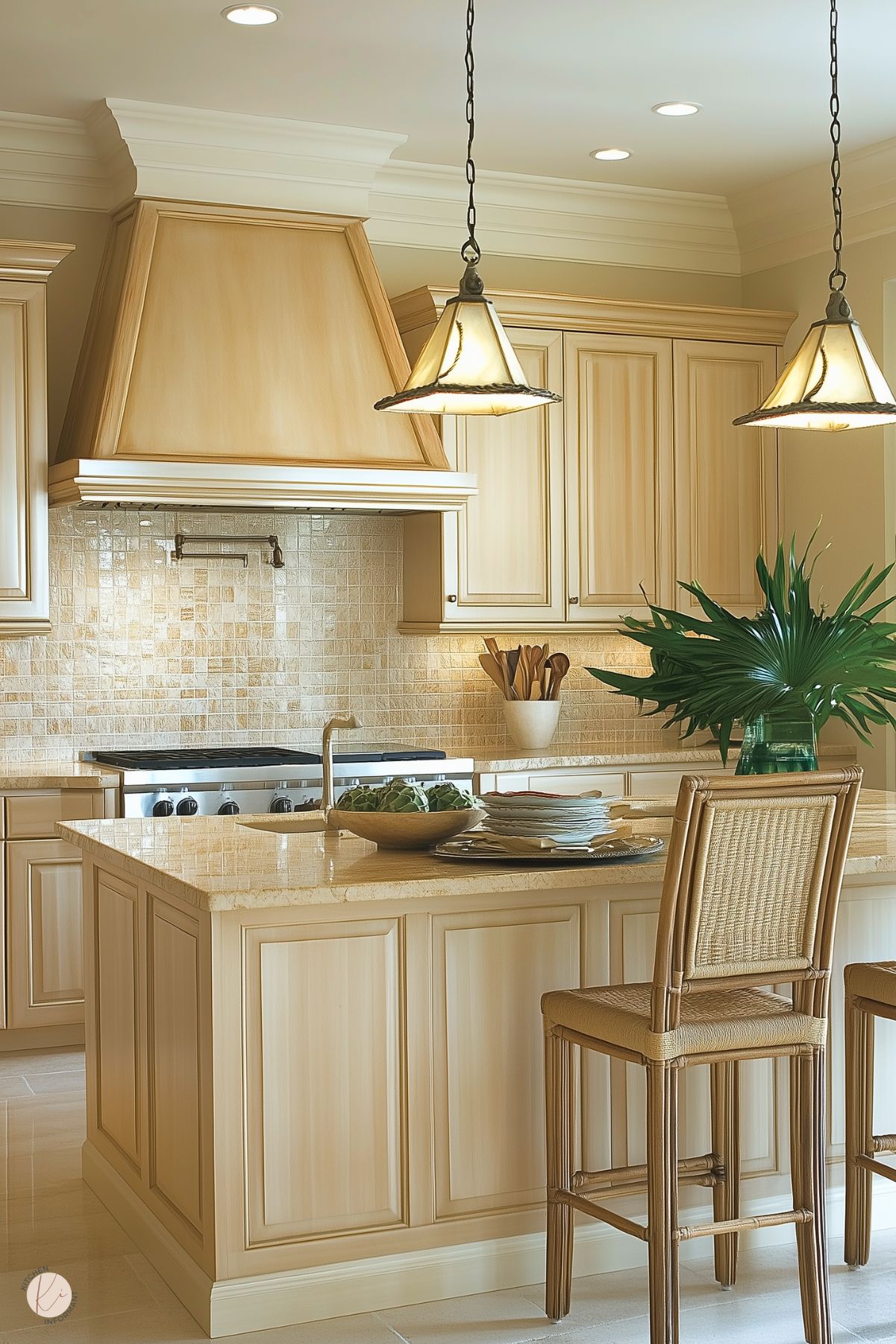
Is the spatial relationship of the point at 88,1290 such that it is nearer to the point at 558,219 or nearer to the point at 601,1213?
the point at 601,1213

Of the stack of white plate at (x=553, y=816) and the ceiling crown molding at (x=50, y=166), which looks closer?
the stack of white plate at (x=553, y=816)

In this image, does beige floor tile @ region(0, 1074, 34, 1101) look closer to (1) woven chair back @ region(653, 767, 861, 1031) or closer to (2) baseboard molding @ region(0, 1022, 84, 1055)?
(2) baseboard molding @ region(0, 1022, 84, 1055)

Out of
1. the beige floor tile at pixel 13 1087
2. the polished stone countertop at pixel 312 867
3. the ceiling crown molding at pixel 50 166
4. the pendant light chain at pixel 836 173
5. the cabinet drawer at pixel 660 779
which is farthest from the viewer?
the cabinet drawer at pixel 660 779

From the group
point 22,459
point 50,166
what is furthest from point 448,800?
point 50,166

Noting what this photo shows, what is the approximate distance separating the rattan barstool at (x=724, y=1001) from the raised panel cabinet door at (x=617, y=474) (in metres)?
3.07

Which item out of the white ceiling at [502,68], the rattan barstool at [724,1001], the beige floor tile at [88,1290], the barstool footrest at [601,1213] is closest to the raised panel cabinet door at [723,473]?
the white ceiling at [502,68]

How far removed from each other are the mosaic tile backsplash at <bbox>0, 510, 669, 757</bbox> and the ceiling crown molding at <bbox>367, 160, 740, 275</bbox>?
1.15 meters

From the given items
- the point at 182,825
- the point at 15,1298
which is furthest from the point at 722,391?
the point at 15,1298

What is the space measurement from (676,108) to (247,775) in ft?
8.49

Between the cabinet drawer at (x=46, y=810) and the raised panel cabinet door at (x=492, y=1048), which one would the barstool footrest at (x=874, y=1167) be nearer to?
the raised panel cabinet door at (x=492, y=1048)

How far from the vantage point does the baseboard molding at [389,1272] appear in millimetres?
2779

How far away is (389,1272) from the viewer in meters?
2.89

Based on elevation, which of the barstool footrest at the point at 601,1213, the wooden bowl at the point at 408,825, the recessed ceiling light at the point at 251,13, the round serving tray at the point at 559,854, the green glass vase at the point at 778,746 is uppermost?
the recessed ceiling light at the point at 251,13

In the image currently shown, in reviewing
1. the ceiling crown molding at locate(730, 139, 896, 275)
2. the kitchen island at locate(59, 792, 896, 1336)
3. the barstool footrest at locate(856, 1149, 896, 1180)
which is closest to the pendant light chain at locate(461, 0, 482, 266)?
the kitchen island at locate(59, 792, 896, 1336)
